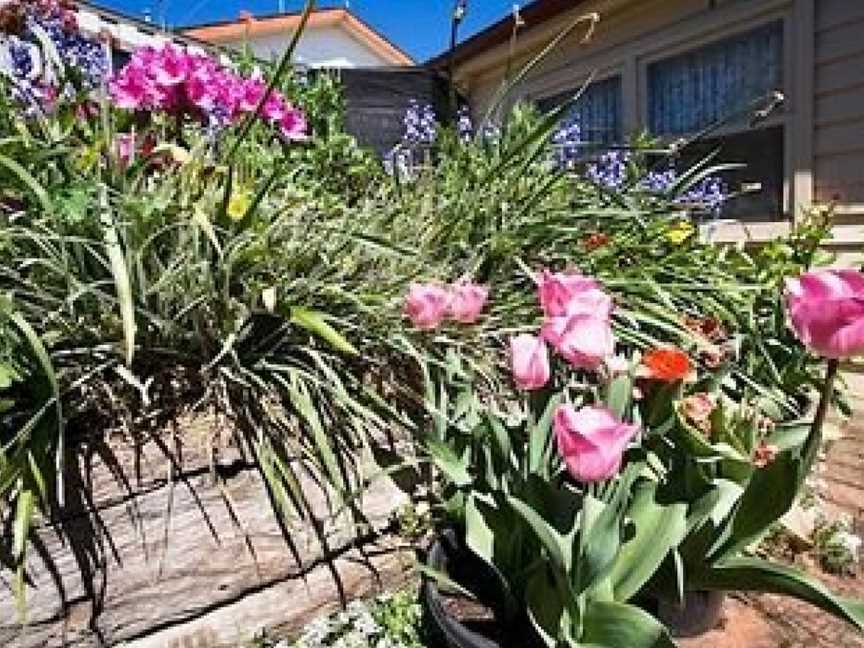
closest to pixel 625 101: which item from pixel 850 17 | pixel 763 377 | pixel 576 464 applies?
pixel 850 17

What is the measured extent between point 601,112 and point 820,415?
577 cm

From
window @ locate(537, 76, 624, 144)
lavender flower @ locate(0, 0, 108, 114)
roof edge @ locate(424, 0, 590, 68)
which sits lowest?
lavender flower @ locate(0, 0, 108, 114)

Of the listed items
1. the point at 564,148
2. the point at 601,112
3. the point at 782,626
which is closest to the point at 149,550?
the point at 782,626

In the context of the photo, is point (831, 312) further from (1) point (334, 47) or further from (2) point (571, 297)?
(1) point (334, 47)

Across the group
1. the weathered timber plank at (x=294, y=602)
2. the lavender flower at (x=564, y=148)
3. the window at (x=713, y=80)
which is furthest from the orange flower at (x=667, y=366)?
the window at (x=713, y=80)

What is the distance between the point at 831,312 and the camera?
103cm

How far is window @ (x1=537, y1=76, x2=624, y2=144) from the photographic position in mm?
6359

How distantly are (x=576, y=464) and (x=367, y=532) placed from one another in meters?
0.72

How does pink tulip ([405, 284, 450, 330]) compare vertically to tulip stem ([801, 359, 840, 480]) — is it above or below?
above

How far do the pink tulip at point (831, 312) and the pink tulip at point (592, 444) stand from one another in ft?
0.85

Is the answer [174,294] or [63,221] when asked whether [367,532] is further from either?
[63,221]

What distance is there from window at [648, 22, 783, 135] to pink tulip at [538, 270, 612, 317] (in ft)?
13.0

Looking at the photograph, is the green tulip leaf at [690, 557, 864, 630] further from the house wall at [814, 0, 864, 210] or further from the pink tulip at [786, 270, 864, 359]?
the house wall at [814, 0, 864, 210]

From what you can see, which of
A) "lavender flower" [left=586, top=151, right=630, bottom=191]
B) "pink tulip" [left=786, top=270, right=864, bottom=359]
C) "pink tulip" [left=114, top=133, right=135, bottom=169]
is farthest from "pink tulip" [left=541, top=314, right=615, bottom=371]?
"lavender flower" [left=586, top=151, right=630, bottom=191]
